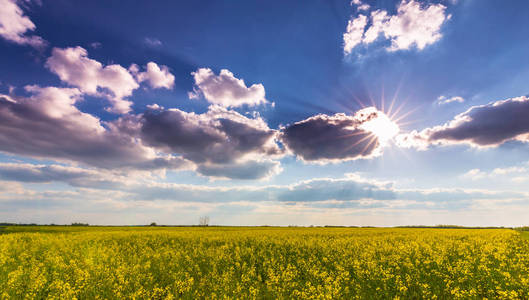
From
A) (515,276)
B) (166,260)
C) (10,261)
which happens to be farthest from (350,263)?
(10,261)

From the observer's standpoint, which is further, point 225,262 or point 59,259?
point 225,262

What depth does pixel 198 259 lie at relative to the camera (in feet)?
52.0

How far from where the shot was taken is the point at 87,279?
35.1 ft

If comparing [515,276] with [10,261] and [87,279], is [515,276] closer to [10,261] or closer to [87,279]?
[87,279]

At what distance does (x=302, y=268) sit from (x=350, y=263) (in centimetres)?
248

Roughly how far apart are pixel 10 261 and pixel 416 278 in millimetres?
22150

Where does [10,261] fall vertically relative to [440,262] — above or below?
below

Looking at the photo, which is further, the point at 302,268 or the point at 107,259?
the point at 107,259

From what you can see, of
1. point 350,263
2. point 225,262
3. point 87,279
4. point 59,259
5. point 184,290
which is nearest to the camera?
point 184,290

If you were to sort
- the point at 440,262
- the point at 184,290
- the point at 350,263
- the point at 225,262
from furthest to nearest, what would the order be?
1. the point at 225,262
2. the point at 350,263
3. the point at 440,262
4. the point at 184,290

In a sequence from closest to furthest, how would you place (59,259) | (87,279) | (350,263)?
(87,279), (350,263), (59,259)

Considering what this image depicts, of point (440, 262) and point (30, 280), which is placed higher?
point (440, 262)

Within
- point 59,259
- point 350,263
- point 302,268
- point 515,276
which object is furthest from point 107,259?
point 515,276

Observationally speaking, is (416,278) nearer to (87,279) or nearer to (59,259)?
(87,279)
